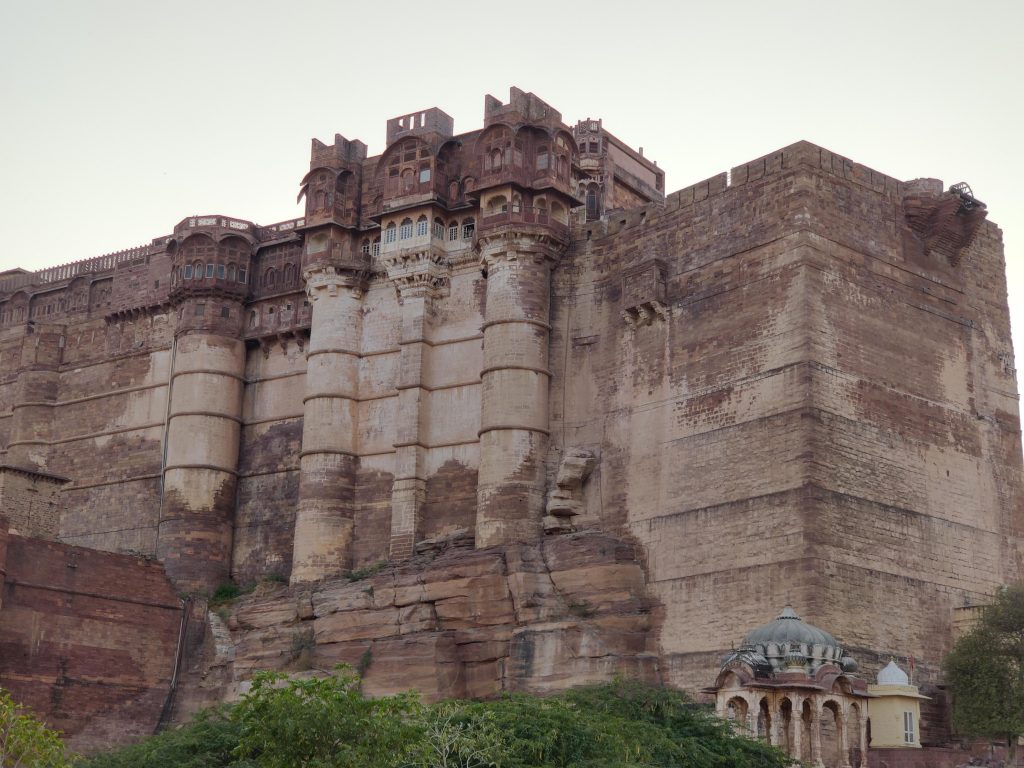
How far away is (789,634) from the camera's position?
26500mm

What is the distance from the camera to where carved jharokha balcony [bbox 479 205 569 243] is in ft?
126

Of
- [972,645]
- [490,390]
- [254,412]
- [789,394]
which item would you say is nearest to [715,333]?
[789,394]

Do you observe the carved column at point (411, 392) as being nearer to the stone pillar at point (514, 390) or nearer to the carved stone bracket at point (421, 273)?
the carved stone bracket at point (421, 273)

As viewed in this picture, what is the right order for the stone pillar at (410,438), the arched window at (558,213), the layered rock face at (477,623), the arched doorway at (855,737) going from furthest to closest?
the arched window at (558,213) < the stone pillar at (410,438) < the layered rock face at (477,623) < the arched doorway at (855,737)

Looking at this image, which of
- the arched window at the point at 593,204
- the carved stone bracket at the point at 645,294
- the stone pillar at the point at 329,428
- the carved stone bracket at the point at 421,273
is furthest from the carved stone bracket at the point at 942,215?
the stone pillar at the point at 329,428

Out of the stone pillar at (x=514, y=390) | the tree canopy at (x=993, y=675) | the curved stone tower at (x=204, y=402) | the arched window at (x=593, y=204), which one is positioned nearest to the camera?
the tree canopy at (x=993, y=675)

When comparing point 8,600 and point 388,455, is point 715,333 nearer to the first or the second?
point 388,455

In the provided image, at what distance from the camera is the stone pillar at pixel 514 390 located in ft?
120

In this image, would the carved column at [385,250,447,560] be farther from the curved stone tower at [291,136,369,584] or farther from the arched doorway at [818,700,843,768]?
the arched doorway at [818,700,843,768]

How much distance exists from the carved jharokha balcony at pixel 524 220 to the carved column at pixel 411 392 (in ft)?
7.30

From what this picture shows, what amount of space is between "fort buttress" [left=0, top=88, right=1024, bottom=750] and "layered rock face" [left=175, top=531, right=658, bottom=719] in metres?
0.07

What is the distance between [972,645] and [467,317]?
14.5 metres

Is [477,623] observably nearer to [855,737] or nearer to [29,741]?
[855,737]

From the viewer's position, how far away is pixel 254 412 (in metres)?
44.1
